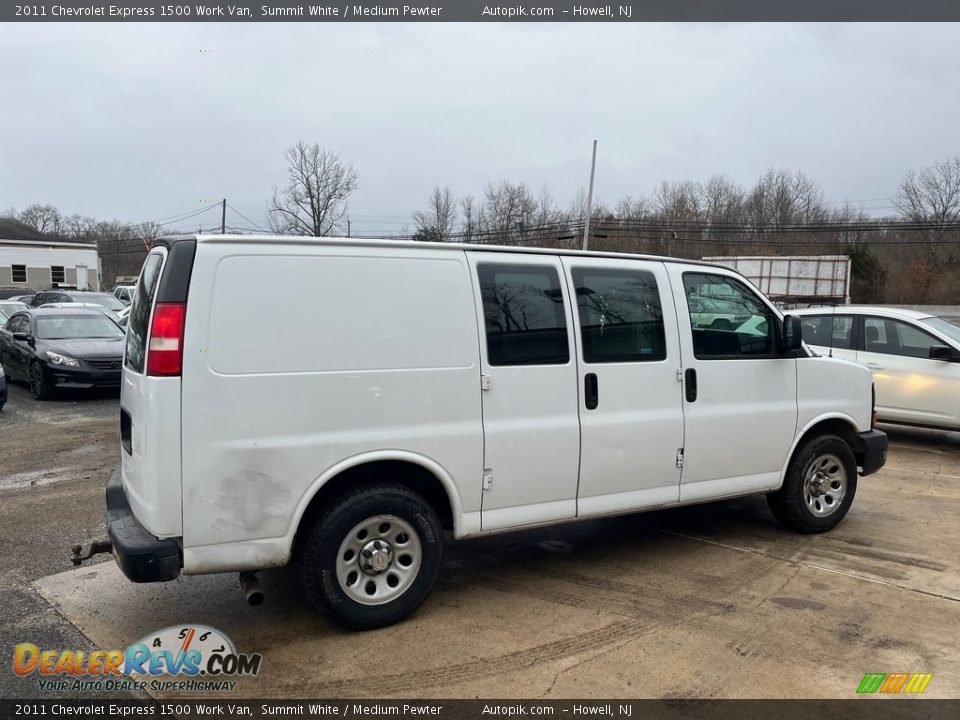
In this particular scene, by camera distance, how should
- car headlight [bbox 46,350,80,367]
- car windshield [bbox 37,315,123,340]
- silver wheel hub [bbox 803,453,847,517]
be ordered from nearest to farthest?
silver wheel hub [bbox 803,453,847,517]
car headlight [bbox 46,350,80,367]
car windshield [bbox 37,315,123,340]

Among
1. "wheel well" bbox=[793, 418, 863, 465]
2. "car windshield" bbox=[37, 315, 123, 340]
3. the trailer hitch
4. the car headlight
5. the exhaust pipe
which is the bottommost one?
the exhaust pipe

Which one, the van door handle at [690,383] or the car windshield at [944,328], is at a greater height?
the car windshield at [944,328]

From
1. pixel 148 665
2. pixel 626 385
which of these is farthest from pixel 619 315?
pixel 148 665

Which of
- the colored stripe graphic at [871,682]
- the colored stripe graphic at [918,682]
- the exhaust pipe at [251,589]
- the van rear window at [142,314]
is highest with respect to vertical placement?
the van rear window at [142,314]

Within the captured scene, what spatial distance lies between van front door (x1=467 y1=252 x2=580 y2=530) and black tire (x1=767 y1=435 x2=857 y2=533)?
214 centimetres

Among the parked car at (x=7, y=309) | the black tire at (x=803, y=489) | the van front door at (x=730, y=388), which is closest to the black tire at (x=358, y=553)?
the van front door at (x=730, y=388)

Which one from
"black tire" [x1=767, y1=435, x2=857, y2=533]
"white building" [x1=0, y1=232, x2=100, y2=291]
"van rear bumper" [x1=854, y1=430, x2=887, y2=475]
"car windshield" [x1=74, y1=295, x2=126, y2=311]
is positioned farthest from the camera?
"white building" [x1=0, y1=232, x2=100, y2=291]

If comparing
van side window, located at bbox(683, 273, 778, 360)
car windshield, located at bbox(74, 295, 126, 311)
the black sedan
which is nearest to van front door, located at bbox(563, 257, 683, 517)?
van side window, located at bbox(683, 273, 778, 360)

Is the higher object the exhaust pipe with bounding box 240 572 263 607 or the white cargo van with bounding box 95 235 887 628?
the white cargo van with bounding box 95 235 887 628

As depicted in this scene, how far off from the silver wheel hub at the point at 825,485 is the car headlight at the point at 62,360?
11.4m

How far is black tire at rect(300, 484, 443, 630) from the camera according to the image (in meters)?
3.60

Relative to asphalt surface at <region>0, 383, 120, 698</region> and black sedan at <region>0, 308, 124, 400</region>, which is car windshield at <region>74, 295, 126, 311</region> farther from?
asphalt surface at <region>0, 383, 120, 698</region>

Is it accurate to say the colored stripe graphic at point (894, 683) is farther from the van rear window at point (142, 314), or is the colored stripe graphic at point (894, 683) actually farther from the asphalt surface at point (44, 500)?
the van rear window at point (142, 314)

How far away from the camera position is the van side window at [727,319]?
4934mm
